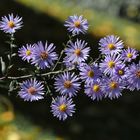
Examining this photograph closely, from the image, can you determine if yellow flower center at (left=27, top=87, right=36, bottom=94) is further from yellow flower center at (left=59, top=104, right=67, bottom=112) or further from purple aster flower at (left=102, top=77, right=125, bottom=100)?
purple aster flower at (left=102, top=77, right=125, bottom=100)

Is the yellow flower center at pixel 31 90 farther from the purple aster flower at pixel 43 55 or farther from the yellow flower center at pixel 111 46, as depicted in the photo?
the yellow flower center at pixel 111 46

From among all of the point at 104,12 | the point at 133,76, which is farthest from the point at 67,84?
the point at 104,12

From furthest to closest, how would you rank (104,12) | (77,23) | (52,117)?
1. (104,12)
2. (52,117)
3. (77,23)

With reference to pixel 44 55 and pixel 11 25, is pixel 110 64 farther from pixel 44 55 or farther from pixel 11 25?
pixel 11 25

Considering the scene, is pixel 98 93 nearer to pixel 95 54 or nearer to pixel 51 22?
pixel 95 54

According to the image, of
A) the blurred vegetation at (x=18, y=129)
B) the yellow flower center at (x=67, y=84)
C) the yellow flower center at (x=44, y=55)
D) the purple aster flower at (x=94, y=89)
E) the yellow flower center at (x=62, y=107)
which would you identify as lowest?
the yellow flower center at (x=62, y=107)

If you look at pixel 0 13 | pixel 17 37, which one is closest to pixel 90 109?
pixel 17 37

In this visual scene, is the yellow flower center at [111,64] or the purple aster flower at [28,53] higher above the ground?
the yellow flower center at [111,64]

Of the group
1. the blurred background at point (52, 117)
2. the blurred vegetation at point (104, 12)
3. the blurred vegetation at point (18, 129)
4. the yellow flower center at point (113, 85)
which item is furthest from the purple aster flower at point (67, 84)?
the blurred vegetation at point (104, 12)
